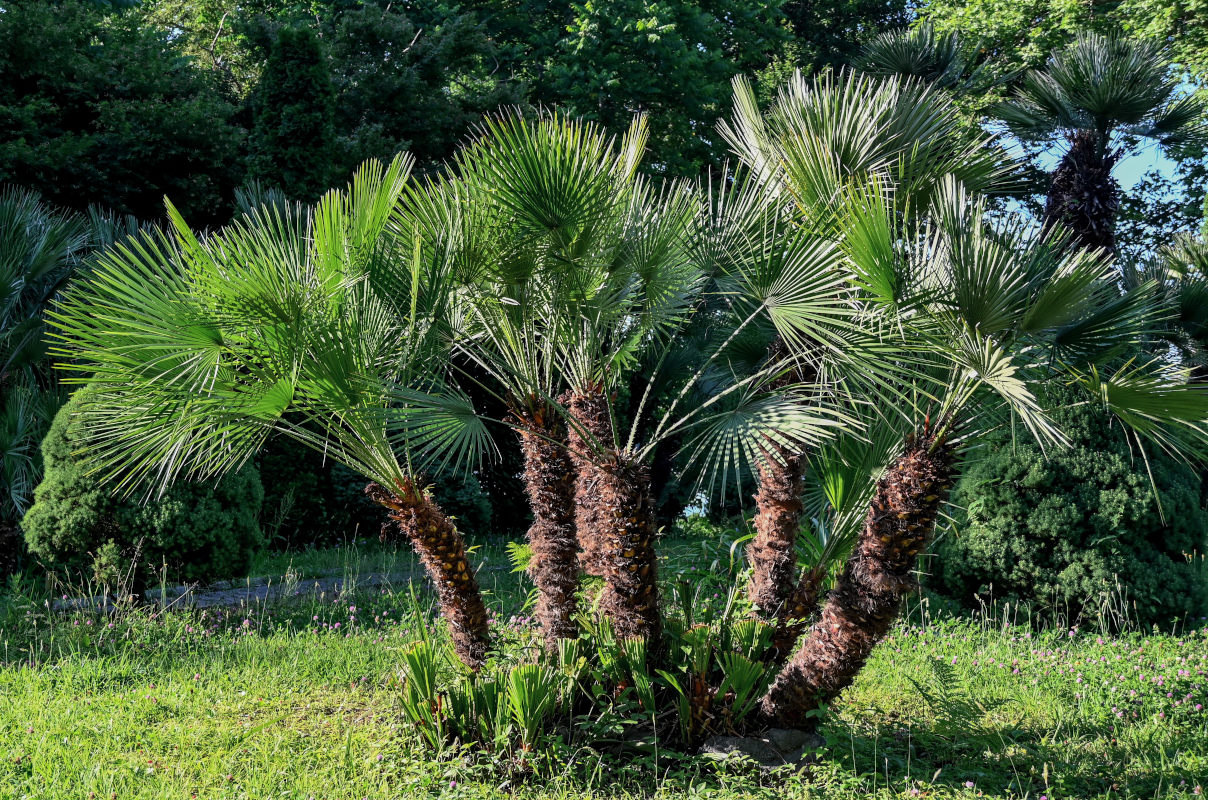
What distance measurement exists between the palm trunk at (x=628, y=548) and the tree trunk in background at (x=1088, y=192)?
969 cm

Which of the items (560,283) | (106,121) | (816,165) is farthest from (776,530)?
(106,121)

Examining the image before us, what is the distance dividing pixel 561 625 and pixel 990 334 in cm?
263

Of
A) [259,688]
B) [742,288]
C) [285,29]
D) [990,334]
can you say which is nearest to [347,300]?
[742,288]

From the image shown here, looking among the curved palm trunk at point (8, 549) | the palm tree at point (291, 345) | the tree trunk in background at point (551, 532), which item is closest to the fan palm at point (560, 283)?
the tree trunk in background at point (551, 532)

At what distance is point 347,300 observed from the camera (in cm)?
480

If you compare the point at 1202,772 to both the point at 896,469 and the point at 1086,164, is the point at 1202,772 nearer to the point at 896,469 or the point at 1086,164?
the point at 896,469

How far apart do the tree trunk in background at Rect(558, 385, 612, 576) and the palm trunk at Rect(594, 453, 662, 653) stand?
0.27ft

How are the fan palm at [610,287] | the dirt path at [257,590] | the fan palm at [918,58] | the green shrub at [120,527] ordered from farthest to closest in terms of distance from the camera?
the fan palm at [918,58], the dirt path at [257,590], the green shrub at [120,527], the fan palm at [610,287]

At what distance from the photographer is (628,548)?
4812mm

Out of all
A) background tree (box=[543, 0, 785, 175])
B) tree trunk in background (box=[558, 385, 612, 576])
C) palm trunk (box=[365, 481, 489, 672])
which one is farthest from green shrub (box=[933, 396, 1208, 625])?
background tree (box=[543, 0, 785, 175])

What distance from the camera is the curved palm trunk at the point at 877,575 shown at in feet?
Answer: 14.8

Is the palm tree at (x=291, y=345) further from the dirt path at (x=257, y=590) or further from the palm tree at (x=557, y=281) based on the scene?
→ the dirt path at (x=257, y=590)

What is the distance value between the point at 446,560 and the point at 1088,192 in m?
10.9

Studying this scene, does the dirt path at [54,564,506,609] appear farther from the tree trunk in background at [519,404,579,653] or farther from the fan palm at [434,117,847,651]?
the fan palm at [434,117,847,651]
